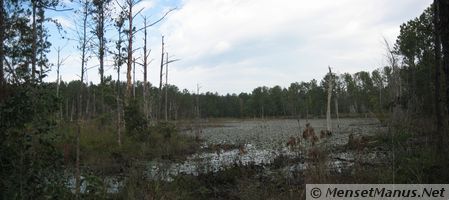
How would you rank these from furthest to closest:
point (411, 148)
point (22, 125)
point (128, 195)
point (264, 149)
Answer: point (264, 149) < point (411, 148) < point (128, 195) < point (22, 125)

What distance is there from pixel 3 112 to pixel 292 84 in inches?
3893

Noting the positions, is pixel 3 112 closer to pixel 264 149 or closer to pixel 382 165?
pixel 382 165

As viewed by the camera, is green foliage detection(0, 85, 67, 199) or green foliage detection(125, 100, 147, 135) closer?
green foliage detection(0, 85, 67, 199)

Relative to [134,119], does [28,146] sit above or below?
below

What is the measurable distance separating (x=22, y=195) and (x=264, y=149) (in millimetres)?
8921

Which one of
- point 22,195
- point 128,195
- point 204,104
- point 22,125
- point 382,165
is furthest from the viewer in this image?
point 204,104

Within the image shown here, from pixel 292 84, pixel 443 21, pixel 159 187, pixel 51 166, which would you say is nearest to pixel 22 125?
pixel 51 166

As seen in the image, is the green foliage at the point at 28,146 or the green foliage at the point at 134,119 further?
the green foliage at the point at 134,119

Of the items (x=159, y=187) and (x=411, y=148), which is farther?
(x=411, y=148)

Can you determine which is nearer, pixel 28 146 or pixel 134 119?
pixel 28 146

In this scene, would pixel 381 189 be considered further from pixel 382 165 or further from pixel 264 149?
pixel 264 149

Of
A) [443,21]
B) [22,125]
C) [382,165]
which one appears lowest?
[382,165]

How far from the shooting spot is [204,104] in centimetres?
9425

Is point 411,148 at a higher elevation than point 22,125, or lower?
lower
